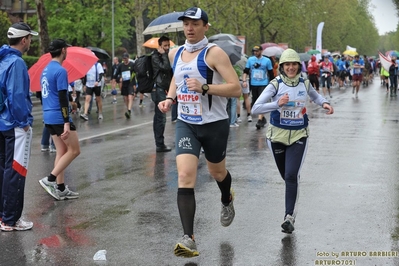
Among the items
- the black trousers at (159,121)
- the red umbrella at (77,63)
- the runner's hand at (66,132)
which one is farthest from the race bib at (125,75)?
the runner's hand at (66,132)

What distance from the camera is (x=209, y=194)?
8633 millimetres

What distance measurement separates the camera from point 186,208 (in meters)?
5.88

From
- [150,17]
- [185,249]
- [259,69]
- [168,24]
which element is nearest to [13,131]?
[185,249]

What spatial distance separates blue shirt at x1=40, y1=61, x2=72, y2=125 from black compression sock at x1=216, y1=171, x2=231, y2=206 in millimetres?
2430

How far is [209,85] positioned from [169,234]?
1.51m

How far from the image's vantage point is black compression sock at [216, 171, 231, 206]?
6.74m

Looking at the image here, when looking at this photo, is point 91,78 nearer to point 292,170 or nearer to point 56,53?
point 56,53

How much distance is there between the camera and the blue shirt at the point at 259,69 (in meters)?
17.0

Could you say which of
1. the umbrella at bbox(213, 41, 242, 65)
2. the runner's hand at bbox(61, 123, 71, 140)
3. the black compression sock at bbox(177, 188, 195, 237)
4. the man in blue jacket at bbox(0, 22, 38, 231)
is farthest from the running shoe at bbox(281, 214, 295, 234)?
the umbrella at bbox(213, 41, 242, 65)

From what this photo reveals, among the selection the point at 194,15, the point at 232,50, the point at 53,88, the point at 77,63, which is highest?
the point at 194,15

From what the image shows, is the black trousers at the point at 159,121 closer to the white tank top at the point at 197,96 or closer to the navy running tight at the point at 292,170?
the navy running tight at the point at 292,170

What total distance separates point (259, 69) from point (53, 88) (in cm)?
921

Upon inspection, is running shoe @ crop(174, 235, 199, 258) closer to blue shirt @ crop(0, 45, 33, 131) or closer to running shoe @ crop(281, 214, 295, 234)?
running shoe @ crop(281, 214, 295, 234)

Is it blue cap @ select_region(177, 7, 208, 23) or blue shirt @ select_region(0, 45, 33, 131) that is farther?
blue shirt @ select_region(0, 45, 33, 131)
